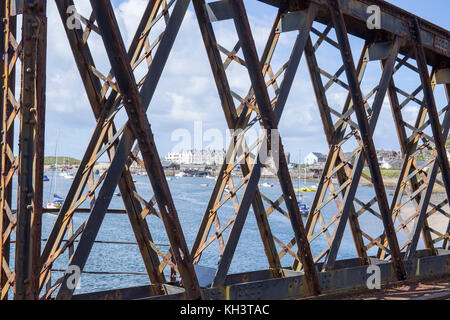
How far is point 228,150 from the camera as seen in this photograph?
7.02m

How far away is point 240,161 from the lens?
6.87 m

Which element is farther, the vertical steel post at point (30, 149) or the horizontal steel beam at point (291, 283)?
the horizontal steel beam at point (291, 283)

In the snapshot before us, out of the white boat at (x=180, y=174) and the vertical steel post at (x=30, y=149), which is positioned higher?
the white boat at (x=180, y=174)

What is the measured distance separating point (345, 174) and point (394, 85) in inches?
88.0

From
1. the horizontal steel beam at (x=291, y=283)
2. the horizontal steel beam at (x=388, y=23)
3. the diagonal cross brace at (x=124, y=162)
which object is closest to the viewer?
the diagonal cross brace at (x=124, y=162)

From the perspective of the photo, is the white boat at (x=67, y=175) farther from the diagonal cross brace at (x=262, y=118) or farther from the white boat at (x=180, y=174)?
the diagonal cross brace at (x=262, y=118)

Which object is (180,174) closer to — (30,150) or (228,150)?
(228,150)

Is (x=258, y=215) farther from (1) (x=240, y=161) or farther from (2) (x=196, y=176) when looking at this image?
(2) (x=196, y=176)

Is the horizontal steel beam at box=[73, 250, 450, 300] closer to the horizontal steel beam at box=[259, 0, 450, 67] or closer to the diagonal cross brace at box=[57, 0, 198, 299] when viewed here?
the diagonal cross brace at box=[57, 0, 198, 299]

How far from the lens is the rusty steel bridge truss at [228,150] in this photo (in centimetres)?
420

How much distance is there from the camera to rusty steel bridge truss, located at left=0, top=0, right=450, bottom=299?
4.20 metres

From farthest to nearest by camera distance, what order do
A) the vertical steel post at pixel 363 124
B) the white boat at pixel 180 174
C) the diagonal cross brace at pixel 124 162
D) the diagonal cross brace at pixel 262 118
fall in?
the white boat at pixel 180 174, the vertical steel post at pixel 363 124, the diagonal cross brace at pixel 262 118, the diagonal cross brace at pixel 124 162

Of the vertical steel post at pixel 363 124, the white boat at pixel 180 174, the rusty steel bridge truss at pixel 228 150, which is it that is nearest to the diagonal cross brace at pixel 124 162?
the rusty steel bridge truss at pixel 228 150

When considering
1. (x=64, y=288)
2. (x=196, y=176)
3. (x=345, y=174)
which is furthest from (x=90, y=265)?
(x=196, y=176)
